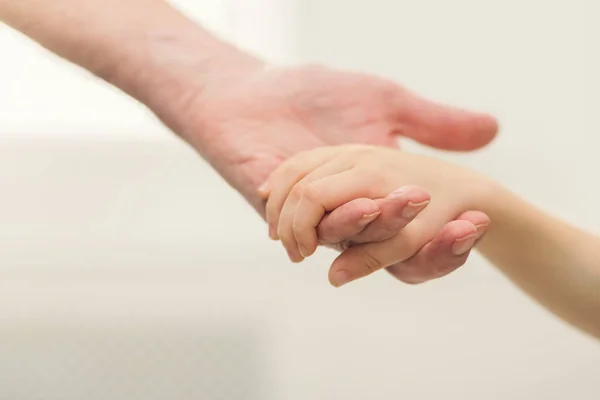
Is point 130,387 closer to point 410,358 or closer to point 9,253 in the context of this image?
point 9,253

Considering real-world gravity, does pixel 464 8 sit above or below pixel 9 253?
above

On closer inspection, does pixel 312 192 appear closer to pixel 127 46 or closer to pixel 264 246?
pixel 127 46

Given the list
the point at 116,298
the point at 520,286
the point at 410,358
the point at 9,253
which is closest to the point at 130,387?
the point at 116,298

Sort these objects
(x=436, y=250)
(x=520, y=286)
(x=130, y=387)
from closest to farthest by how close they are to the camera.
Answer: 1. (x=436, y=250)
2. (x=520, y=286)
3. (x=130, y=387)

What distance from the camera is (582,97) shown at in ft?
3.00

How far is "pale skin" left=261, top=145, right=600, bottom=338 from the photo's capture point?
1.47ft

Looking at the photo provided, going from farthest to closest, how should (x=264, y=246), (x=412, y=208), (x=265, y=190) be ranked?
(x=264, y=246), (x=265, y=190), (x=412, y=208)

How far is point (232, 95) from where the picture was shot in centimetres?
61

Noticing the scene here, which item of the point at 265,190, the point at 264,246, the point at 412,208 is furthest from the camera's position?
the point at 264,246

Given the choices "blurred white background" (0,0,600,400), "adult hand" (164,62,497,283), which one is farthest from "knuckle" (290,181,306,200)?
"blurred white background" (0,0,600,400)

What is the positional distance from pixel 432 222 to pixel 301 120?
171mm

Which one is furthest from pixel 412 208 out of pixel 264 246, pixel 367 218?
pixel 264 246

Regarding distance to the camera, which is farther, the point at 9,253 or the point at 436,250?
the point at 9,253

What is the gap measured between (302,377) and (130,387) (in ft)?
0.66
